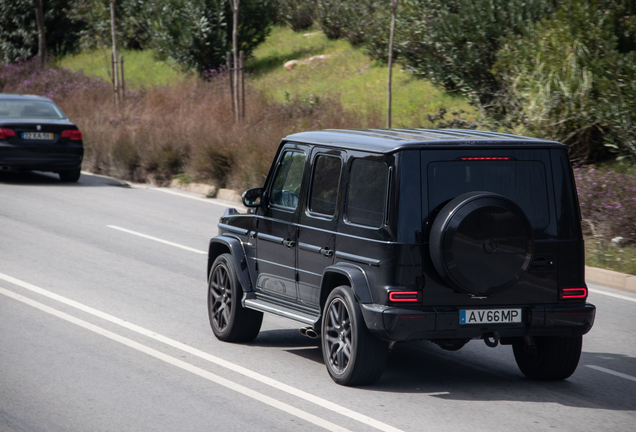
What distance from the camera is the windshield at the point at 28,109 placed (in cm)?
1808

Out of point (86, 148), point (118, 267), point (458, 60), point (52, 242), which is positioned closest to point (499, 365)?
point (118, 267)

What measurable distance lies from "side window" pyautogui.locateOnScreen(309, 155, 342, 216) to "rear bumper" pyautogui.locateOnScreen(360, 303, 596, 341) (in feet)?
3.07

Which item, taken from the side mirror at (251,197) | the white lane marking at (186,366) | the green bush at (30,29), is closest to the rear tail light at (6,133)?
the white lane marking at (186,366)

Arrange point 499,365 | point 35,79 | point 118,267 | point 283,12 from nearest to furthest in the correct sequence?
1. point 499,365
2. point 118,267
3. point 35,79
4. point 283,12

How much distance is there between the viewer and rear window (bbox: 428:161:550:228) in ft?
18.0

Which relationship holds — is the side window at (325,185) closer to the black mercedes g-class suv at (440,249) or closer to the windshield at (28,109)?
the black mercedes g-class suv at (440,249)

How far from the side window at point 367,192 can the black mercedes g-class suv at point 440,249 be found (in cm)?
1

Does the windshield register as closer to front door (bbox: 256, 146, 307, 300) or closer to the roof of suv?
front door (bbox: 256, 146, 307, 300)

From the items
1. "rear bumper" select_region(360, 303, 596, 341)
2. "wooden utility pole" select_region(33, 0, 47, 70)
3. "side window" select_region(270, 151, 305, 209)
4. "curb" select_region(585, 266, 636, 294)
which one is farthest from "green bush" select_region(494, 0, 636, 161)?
"wooden utility pole" select_region(33, 0, 47, 70)

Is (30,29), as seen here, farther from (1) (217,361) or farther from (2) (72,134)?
(1) (217,361)

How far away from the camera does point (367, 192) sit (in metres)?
5.73

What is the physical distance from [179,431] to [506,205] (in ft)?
8.00

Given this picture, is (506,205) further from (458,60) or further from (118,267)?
(458,60)

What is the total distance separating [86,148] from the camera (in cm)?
2162
